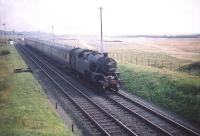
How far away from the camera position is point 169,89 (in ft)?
89.5

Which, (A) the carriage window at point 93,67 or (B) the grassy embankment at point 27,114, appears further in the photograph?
(A) the carriage window at point 93,67

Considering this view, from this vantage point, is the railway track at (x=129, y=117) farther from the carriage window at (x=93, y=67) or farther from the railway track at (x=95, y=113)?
the carriage window at (x=93, y=67)

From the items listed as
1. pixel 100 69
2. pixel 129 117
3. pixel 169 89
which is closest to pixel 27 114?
pixel 129 117

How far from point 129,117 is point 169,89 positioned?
22.7ft

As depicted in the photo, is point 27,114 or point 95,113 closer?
point 27,114

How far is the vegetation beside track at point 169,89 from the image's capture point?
906 inches

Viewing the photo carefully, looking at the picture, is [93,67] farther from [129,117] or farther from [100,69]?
[129,117]

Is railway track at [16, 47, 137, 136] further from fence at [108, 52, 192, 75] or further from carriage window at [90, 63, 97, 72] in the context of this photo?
fence at [108, 52, 192, 75]

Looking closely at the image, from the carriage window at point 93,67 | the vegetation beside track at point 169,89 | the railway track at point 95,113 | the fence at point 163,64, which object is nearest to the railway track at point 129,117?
the railway track at point 95,113

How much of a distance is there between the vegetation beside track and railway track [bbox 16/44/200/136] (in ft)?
6.59

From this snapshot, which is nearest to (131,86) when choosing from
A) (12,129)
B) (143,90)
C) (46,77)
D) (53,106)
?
(143,90)

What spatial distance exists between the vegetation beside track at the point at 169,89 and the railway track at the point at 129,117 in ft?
6.59

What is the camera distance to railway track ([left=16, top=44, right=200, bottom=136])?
18797 millimetres

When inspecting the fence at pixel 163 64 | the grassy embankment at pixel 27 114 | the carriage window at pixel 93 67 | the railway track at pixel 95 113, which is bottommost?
the railway track at pixel 95 113
